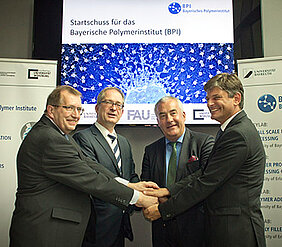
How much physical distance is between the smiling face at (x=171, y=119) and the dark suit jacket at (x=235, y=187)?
2.10 feet

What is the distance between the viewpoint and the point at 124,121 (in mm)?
3891

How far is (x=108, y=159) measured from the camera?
111 inches

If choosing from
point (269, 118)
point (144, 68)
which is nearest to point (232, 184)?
point (269, 118)

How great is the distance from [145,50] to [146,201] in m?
2.16

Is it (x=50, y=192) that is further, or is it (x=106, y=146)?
(x=106, y=146)

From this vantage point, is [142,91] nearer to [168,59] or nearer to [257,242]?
[168,59]

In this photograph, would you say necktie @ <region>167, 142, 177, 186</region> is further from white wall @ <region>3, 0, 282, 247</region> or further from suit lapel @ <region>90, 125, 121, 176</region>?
white wall @ <region>3, 0, 282, 247</region>

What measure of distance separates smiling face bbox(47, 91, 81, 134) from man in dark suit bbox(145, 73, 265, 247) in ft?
3.69

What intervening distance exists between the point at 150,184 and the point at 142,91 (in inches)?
59.8

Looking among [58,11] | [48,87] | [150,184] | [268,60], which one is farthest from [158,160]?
[58,11]

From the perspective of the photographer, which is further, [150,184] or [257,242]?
[150,184]

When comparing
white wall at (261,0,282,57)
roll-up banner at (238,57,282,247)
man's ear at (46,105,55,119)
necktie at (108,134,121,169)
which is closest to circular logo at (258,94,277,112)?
roll-up banner at (238,57,282,247)

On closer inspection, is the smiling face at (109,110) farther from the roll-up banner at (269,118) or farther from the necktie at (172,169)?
the roll-up banner at (269,118)

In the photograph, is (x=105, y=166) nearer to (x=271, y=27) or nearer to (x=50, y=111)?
(x=50, y=111)
